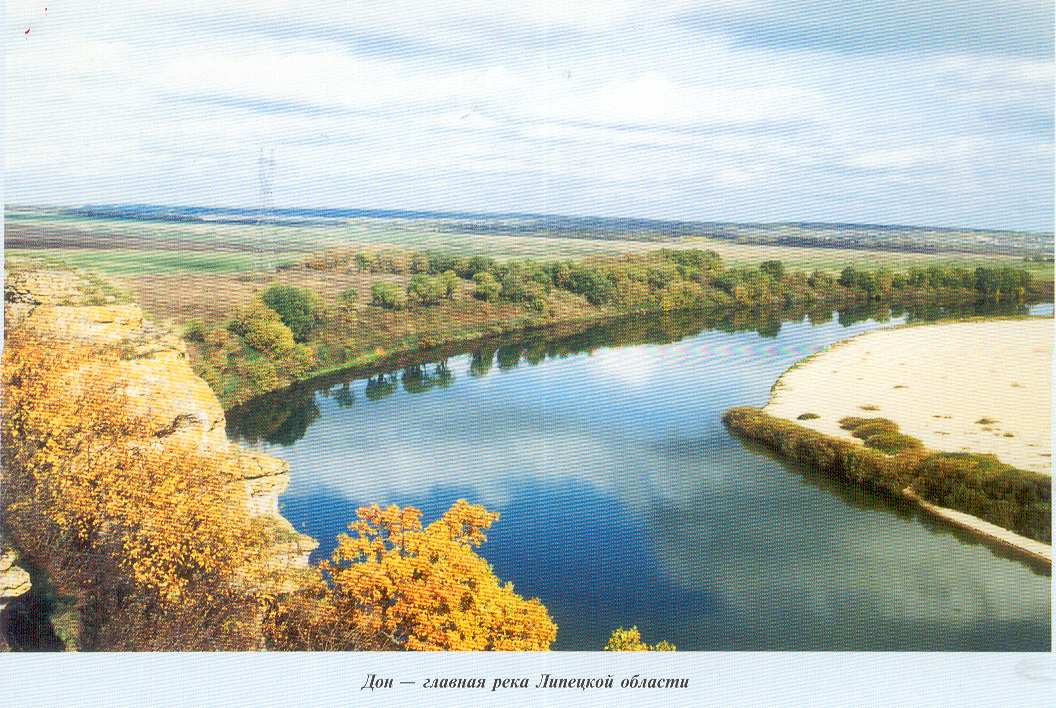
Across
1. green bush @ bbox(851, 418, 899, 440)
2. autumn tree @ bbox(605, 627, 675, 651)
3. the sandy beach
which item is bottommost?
autumn tree @ bbox(605, 627, 675, 651)

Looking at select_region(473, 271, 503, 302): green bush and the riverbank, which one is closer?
the riverbank

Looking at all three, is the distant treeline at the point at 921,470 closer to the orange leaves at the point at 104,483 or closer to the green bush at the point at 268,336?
the green bush at the point at 268,336

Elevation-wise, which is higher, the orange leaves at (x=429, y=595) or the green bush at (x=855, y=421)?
the green bush at (x=855, y=421)

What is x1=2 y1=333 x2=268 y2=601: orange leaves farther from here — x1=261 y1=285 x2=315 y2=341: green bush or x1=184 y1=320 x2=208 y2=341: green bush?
x1=261 y1=285 x2=315 y2=341: green bush

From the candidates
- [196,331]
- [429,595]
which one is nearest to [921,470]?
[429,595]

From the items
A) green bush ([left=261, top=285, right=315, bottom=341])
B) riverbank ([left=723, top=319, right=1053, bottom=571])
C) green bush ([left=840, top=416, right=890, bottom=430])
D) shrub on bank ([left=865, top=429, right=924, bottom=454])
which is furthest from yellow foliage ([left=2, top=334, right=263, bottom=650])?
shrub on bank ([left=865, top=429, right=924, bottom=454])

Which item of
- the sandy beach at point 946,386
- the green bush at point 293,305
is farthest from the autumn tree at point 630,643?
the green bush at point 293,305

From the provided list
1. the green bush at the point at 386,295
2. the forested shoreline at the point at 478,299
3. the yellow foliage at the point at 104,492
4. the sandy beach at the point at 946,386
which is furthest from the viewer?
the green bush at the point at 386,295

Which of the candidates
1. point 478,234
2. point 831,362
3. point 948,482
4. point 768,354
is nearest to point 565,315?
point 478,234

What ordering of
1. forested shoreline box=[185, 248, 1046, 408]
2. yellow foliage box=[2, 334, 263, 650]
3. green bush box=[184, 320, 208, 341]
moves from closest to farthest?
1. yellow foliage box=[2, 334, 263, 650]
2. green bush box=[184, 320, 208, 341]
3. forested shoreline box=[185, 248, 1046, 408]
